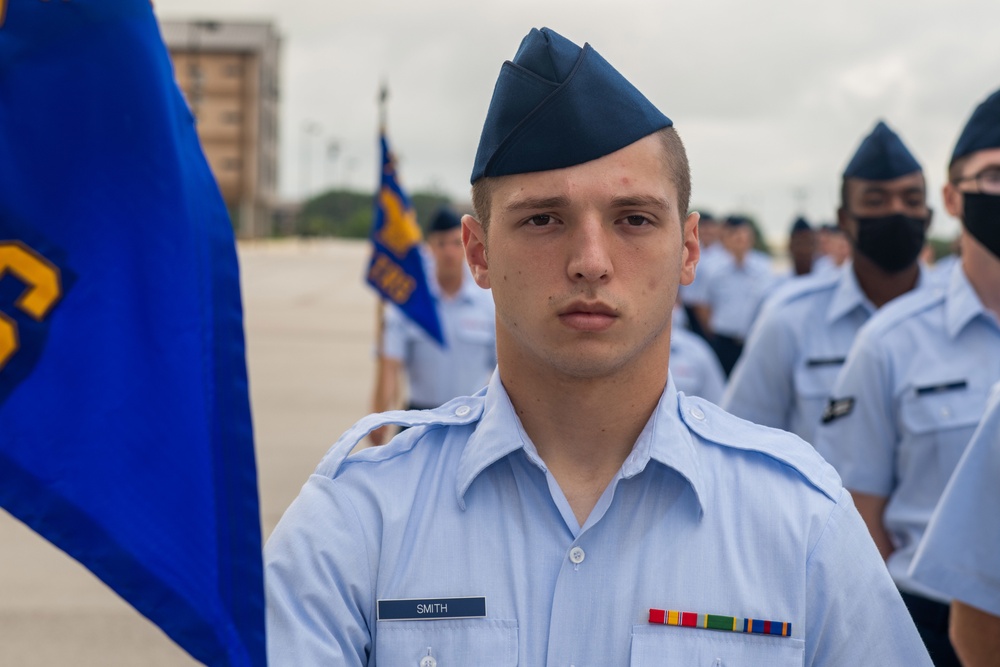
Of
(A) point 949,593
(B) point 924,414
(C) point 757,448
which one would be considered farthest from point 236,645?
(B) point 924,414

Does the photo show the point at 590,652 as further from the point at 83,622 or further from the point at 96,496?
the point at 83,622

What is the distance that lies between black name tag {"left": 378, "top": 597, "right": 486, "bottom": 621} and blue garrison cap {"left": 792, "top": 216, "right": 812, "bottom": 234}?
11688 millimetres

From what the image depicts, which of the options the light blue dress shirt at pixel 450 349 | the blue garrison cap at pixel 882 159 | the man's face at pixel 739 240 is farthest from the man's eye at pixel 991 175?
the man's face at pixel 739 240

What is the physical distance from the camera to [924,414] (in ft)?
12.3

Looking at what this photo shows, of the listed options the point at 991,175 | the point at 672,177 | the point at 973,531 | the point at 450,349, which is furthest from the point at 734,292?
the point at 672,177

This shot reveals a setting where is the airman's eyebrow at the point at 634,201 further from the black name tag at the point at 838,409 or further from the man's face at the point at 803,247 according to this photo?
the man's face at the point at 803,247

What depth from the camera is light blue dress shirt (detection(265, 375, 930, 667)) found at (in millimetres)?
1941

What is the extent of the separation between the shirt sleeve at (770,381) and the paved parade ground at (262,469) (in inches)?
88.6

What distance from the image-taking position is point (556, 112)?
2.06 meters

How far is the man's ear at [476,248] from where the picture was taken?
2174 millimetres

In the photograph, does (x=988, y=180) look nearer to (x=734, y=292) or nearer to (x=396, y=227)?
(x=396, y=227)

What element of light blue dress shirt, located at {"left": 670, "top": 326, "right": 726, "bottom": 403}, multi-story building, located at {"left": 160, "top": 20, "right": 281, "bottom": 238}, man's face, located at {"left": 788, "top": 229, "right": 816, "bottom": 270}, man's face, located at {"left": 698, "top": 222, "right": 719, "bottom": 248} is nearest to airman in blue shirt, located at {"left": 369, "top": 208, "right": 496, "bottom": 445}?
light blue dress shirt, located at {"left": 670, "top": 326, "right": 726, "bottom": 403}

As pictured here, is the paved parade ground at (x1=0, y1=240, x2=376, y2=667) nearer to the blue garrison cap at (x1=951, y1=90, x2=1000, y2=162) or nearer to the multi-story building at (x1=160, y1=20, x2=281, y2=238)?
the blue garrison cap at (x1=951, y1=90, x2=1000, y2=162)

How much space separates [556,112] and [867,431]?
209 cm
